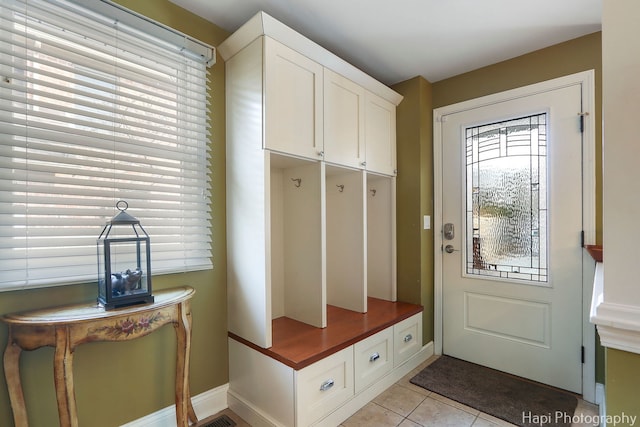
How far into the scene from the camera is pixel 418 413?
190 centimetres

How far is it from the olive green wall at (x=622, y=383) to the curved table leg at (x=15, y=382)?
2001 mm

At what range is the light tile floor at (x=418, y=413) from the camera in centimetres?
180

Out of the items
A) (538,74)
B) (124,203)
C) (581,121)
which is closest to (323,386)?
(124,203)

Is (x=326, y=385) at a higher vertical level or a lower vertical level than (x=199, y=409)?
higher

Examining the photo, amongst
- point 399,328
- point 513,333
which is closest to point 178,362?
point 399,328

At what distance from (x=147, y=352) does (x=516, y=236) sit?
103 inches

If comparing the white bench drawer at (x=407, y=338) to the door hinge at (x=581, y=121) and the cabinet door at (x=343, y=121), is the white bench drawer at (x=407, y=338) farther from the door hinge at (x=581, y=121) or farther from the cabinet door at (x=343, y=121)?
the door hinge at (x=581, y=121)

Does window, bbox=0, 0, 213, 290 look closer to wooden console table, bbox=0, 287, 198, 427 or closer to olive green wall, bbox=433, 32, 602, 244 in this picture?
wooden console table, bbox=0, 287, 198, 427

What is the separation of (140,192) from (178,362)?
91 cm

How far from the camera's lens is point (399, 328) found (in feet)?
7.55

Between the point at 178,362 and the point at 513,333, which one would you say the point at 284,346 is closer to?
the point at 178,362

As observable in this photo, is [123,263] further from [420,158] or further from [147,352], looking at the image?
[420,158]

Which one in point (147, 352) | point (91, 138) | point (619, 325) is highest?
point (91, 138)

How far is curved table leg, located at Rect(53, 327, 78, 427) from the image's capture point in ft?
3.78
